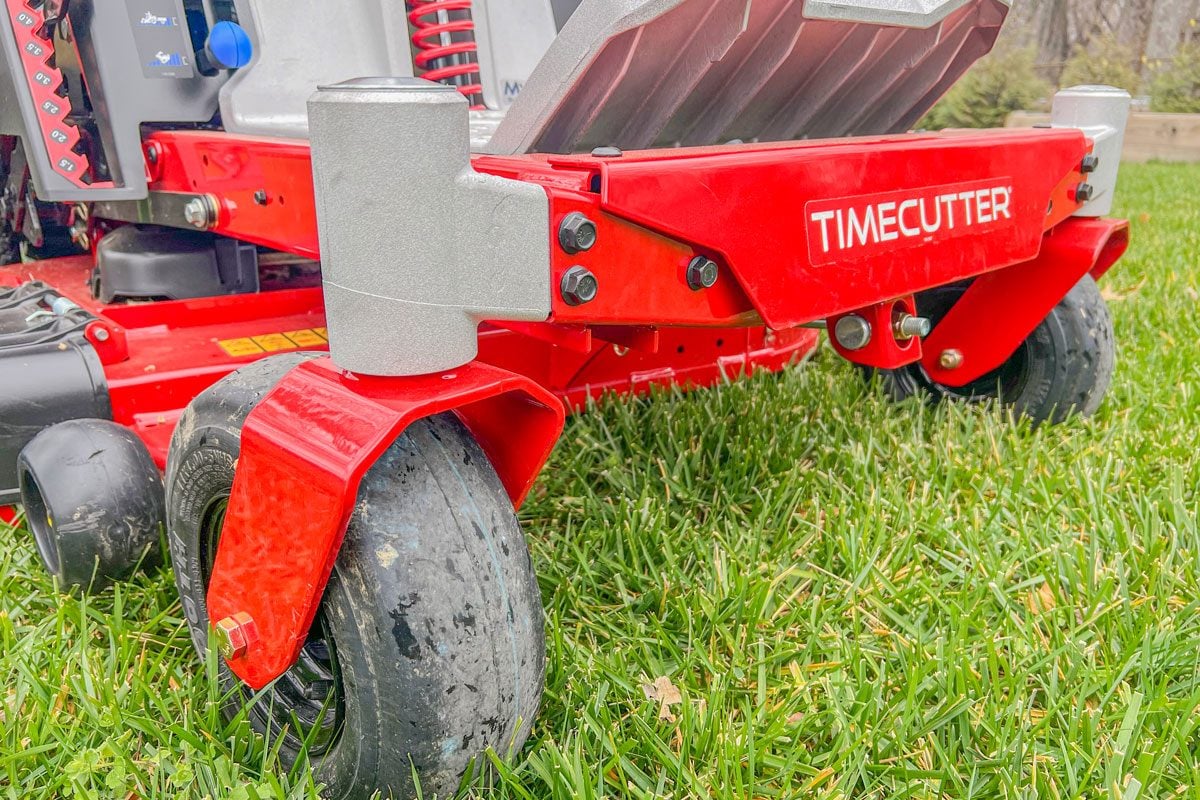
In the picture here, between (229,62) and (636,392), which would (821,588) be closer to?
(636,392)

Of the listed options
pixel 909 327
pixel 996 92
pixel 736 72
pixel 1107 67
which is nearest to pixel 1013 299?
pixel 909 327

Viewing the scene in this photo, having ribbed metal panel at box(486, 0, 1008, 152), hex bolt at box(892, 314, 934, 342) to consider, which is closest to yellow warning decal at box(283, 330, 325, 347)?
ribbed metal panel at box(486, 0, 1008, 152)

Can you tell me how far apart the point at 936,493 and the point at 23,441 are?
1.60 meters

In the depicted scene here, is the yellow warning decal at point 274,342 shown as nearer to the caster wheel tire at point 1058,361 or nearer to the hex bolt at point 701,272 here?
the hex bolt at point 701,272

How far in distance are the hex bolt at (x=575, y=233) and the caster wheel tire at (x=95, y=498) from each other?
86 centimetres

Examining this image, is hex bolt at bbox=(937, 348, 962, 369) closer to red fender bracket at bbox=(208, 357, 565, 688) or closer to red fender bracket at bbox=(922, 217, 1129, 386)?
red fender bracket at bbox=(922, 217, 1129, 386)

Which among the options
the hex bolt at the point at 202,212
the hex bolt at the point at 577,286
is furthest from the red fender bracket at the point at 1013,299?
the hex bolt at the point at 202,212

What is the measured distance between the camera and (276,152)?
61.1 inches

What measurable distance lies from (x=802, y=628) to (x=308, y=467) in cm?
84

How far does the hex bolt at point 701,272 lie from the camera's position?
123 cm

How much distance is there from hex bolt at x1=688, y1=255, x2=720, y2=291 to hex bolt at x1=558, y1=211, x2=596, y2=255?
17cm

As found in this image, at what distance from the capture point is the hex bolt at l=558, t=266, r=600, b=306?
43.1 inches

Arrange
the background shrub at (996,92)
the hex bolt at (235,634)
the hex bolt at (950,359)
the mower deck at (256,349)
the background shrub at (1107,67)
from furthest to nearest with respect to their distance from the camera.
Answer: the background shrub at (1107,67) < the background shrub at (996,92) < the hex bolt at (950,359) < the mower deck at (256,349) < the hex bolt at (235,634)

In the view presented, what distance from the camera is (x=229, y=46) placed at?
1893 mm
